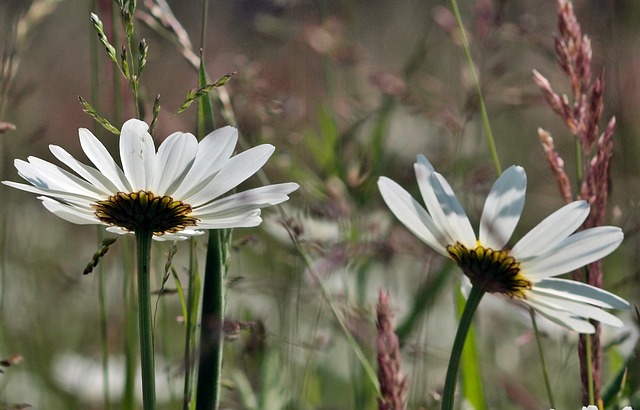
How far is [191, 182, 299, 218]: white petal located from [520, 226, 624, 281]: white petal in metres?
0.16

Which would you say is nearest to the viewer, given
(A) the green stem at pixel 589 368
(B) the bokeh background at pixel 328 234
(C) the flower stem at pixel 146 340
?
(C) the flower stem at pixel 146 340

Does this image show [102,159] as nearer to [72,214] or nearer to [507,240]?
[72,214]

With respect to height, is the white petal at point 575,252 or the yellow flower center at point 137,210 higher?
the yellow flower center at point 137,210

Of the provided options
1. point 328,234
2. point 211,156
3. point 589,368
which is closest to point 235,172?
point 211,156

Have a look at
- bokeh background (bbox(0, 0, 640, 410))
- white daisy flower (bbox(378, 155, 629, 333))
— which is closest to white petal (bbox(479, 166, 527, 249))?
white daisy flower (bbox(378, 155, 629, 333))

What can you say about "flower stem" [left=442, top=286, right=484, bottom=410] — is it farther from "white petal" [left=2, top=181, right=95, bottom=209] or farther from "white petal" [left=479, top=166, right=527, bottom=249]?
"white petal" [left=2, top=181, right=95, bottom=209]

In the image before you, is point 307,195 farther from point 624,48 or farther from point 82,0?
point 82,0

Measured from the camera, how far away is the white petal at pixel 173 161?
19.8 inches

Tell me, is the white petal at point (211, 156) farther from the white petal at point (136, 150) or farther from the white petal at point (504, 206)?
the white petal at point (504, 206)

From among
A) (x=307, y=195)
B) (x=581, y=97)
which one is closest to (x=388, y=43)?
(x=307, y=195)

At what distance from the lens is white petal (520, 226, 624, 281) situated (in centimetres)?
51

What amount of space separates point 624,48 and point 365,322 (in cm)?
67

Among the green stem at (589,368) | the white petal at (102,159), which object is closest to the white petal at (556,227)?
the green stem at (589,368)

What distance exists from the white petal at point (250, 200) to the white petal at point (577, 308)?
17cm
